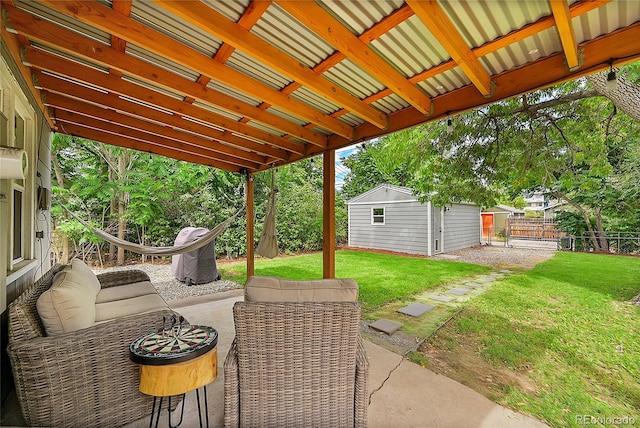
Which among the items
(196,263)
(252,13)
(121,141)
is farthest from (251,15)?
(196,263)

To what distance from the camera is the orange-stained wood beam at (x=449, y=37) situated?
4.65 feet

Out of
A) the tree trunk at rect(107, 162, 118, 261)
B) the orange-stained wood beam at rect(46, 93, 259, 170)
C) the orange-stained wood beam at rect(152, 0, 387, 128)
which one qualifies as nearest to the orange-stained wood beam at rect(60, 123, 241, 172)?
the orange-stained wood beam at rect(46, 93, 259, 170)

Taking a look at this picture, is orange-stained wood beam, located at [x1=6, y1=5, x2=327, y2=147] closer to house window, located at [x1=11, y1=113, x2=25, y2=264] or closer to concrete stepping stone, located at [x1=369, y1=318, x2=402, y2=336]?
house window, located at [x1=11, y1=113, x2=25, y2=264]

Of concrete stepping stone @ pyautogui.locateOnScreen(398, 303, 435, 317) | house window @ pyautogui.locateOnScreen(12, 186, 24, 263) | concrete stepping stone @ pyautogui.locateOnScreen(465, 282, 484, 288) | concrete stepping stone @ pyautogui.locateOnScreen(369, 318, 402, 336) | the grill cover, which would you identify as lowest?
concrete stepping stone @ pyautogui.locateOnScreen(465, 282, 484, 288)

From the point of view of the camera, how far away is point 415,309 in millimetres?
3639

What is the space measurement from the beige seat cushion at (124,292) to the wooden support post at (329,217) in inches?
75.8

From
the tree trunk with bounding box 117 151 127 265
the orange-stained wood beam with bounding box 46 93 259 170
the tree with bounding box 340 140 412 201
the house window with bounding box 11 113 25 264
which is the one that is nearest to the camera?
the house window with bounding box 11 113 25 264

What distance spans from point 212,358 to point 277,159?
3516mm

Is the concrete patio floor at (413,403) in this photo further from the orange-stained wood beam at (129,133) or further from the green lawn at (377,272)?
the orange-stained wood beam at (129,133)

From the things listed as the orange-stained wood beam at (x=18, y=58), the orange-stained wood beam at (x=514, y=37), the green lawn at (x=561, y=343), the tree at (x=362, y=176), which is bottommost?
the green lawn at (x=561, y=343)

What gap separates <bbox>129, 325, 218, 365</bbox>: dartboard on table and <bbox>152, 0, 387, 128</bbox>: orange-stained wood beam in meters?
1.69

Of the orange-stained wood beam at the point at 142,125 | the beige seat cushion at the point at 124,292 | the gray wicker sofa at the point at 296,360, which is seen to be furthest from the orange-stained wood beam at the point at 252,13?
the beige seat cushion at the point at 124,292

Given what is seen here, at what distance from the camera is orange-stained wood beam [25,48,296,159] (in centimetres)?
208

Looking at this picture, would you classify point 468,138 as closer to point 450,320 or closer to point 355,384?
point 450,320
